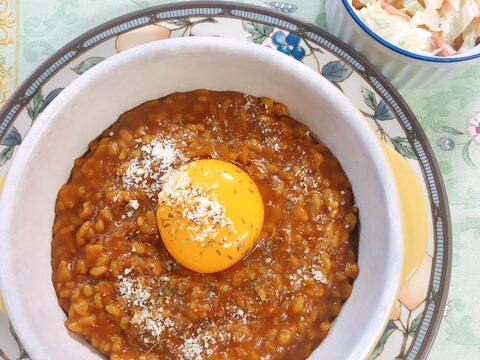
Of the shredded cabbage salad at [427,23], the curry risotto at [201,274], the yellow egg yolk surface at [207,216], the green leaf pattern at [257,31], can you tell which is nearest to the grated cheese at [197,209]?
the yellow egg yolk surface at [207,216]

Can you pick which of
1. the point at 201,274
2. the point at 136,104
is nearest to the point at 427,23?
the point at 136,104

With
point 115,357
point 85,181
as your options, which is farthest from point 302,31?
point 115,357

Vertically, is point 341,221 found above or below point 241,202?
below

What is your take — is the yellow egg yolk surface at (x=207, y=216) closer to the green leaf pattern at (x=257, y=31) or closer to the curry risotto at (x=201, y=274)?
the curry risotto at (x=201, y=274)

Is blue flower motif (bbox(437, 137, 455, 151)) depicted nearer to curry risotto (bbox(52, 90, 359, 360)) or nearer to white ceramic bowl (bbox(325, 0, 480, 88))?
white ceramic bowl (bbox(325, 0, 480, 88))

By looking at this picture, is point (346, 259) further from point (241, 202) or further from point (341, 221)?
point (241, 202)

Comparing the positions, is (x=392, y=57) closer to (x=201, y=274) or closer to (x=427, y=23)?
(x=427, y=23)
